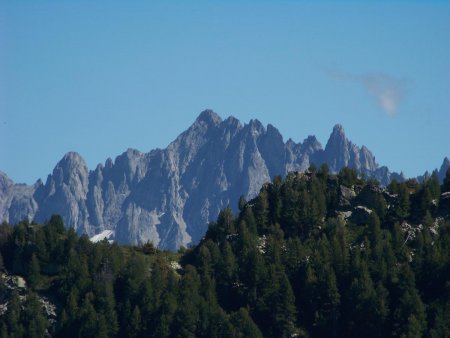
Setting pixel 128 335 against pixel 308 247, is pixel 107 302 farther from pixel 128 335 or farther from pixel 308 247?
pixel 308 247

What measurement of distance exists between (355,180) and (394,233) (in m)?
17.2

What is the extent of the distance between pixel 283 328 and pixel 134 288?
17558mm

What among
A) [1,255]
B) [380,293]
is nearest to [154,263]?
[1,255]

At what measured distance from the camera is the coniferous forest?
131 meters

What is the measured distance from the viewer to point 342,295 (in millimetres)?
134875

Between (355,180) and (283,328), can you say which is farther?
(355,180)

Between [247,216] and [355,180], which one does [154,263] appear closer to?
[247,216]

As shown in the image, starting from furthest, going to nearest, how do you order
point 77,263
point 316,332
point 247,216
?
point 247,216 < point 77,263 < point 316,332

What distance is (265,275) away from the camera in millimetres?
138125

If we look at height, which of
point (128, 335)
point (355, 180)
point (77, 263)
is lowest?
point (128, 335)

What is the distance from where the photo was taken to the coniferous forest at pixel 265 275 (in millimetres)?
130625

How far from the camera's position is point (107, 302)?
13425 cm

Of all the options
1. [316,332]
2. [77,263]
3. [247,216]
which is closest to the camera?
[316,332]

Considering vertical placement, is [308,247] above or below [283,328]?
above
